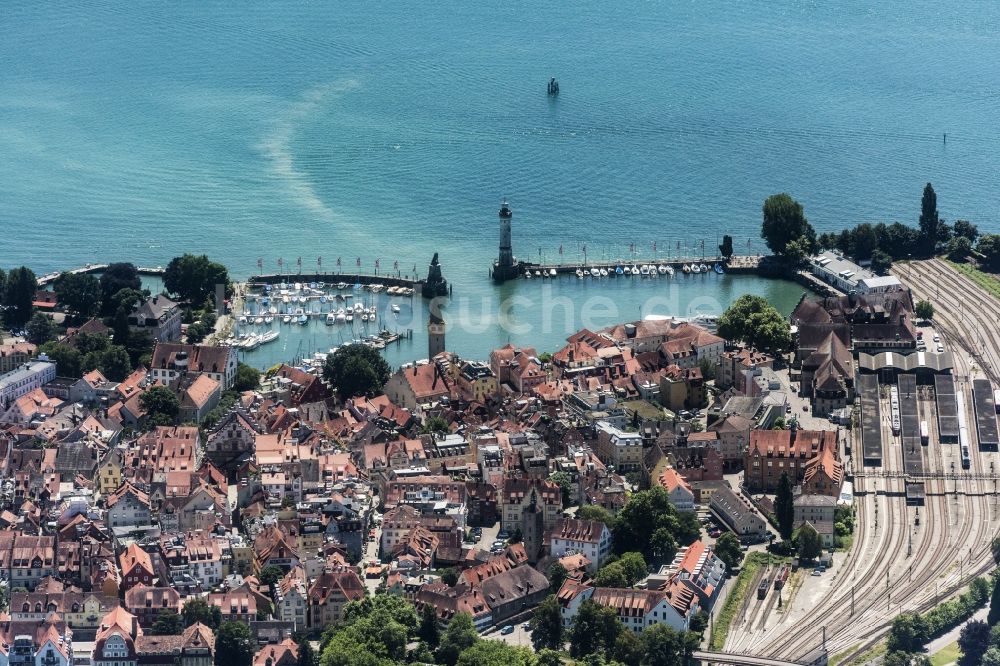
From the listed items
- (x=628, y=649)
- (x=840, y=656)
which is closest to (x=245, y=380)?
(x=628, y=649)

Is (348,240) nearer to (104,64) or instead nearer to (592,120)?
(592,120)

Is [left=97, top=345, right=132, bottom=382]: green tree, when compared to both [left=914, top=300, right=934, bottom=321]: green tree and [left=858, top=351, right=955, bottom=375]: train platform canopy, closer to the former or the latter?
[left=858, top=351, right=955, bottom=375]: train platform canopy

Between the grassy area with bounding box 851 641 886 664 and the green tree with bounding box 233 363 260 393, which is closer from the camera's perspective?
the grassy area with bounding box 851 641 886 664

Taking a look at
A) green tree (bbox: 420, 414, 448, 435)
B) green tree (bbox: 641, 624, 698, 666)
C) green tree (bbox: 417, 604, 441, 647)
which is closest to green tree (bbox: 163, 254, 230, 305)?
green tree (bbox: 420, 414, 448, 435)

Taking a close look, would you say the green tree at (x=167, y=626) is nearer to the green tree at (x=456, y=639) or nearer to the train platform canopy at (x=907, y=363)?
the green tree at (x=456, y=639)

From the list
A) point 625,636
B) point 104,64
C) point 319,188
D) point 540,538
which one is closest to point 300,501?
point 540,538
